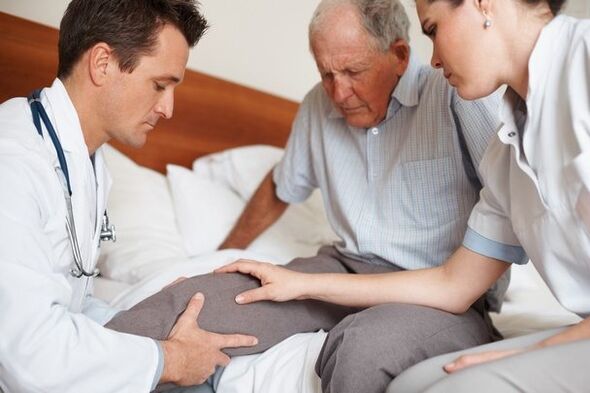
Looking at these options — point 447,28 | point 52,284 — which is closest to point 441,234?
point 447,28

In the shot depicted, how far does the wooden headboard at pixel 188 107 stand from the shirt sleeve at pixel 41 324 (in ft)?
3.01

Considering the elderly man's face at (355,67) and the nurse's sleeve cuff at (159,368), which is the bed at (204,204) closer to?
the nurse's sleeve cuff at (159,368)

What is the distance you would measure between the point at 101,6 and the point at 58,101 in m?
0.20

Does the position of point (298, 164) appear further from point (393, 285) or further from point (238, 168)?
point (393, 285)

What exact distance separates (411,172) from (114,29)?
0.72m

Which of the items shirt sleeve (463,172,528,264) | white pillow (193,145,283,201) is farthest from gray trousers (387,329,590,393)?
white pillow (193,145,283,201)

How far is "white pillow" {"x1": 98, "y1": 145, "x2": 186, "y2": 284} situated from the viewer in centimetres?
164

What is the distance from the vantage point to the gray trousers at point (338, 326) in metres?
1.00

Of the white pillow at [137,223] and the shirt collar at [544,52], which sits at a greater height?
the shirt collar at [544,52]

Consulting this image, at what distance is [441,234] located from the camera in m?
1.39

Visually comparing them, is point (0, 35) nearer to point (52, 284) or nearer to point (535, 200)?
point (52, 284)

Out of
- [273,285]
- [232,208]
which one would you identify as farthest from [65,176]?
[232,208]

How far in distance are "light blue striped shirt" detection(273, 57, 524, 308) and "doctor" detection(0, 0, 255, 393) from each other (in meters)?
0.47

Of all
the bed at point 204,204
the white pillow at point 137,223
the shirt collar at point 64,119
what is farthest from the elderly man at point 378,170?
the white pillow at point 137,223
